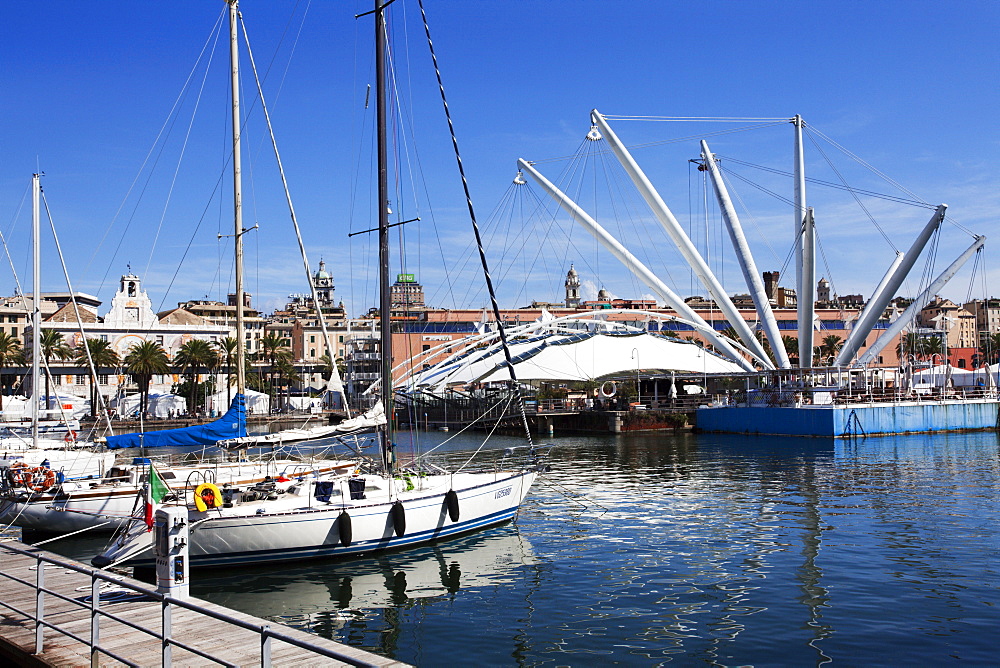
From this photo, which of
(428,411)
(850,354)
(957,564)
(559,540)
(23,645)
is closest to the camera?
(23,645)

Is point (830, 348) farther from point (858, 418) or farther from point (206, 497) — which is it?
point (206, 497)

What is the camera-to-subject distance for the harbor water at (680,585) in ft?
48.9

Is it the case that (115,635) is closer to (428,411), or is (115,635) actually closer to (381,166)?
(381,166)

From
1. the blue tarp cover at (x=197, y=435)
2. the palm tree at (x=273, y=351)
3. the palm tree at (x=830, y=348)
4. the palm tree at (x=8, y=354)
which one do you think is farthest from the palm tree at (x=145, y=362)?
the palm tree at (x=830, y=348)

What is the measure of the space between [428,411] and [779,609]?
71.9m

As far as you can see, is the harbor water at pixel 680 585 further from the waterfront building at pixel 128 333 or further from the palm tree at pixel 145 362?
the waterfront building at pixel 128 333

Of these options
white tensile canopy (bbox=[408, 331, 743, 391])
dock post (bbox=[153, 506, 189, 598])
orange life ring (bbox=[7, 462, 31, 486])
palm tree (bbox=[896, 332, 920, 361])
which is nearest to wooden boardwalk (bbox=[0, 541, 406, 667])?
dock post (bbox=[153, 506, 189, 598])

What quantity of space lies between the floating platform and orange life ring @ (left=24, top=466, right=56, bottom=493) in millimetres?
48421

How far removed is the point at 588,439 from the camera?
65.8 meters

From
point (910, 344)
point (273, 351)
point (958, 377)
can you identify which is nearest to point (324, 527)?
point (273, 351)

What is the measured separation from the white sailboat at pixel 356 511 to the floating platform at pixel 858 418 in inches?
1590

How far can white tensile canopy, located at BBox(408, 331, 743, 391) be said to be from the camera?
77312 mm

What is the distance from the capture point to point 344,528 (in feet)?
68.2

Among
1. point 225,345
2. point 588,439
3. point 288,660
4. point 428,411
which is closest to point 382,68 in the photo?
point 288,660
